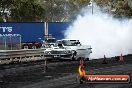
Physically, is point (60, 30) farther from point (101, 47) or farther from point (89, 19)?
point (101, 47)

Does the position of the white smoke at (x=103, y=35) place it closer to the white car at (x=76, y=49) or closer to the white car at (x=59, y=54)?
the white car at (x=76, y=49)

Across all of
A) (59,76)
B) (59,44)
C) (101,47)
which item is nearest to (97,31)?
(101,47)

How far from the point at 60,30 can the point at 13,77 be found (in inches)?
1329

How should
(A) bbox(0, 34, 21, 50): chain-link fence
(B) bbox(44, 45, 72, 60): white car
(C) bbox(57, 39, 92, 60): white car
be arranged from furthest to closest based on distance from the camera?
(A) bbox(0, 34, 21, 50): chain-link fence → (C) bbox(57, 39, 92, 60): white car → (B) bbox(44, 45, 72, 60): white car

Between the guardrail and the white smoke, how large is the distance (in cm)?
731

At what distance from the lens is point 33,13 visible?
2574 inches

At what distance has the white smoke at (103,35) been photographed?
41.4m

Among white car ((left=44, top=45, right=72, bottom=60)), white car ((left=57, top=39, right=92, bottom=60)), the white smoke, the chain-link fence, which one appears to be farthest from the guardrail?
the white smoke

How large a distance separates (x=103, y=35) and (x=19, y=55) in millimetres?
16509

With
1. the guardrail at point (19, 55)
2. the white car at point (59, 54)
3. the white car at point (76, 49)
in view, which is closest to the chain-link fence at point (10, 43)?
the guardrail at point (19, 55)

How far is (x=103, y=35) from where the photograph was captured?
4438 cm

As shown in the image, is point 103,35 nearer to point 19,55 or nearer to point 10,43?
point 10,43

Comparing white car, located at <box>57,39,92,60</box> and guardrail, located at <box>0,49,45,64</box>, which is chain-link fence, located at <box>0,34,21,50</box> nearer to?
guardrail, located at <box>0,49,45,64</box>

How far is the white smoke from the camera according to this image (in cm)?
4139
